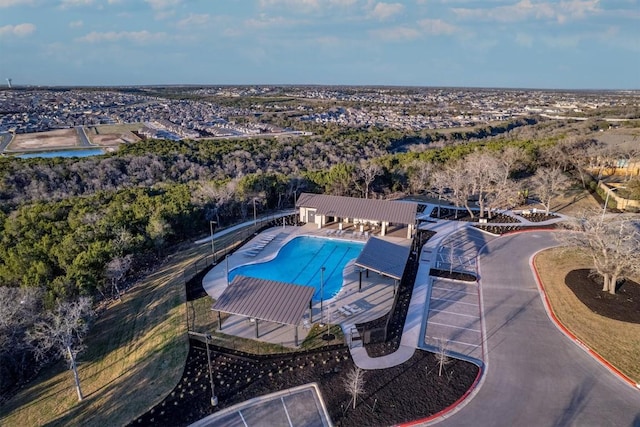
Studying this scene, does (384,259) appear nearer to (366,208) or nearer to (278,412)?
(366,208)

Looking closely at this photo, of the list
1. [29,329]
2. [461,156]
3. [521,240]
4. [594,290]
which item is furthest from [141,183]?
[594,290]

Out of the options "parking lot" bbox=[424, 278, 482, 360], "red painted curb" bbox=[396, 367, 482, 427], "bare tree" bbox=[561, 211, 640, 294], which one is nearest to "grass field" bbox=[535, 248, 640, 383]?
"bare tree" bbox=[561, 211, 640, 294]

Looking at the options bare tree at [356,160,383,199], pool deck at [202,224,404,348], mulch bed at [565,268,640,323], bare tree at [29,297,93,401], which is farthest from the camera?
bare tree at [356,160,383,199]

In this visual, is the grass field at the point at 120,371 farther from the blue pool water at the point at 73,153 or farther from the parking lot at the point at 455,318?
the blue pool water at the point at 73,153

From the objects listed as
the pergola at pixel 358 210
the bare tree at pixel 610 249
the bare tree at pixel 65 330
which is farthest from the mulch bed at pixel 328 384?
the pergola at pixel 358 210

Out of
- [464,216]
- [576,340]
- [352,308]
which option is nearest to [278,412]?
[352,308]

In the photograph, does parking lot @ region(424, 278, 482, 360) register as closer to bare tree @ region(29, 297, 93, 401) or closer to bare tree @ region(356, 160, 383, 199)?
bare tree @ region(29, 297, 93, 401)

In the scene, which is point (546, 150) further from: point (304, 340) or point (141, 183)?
point (141, 183)
